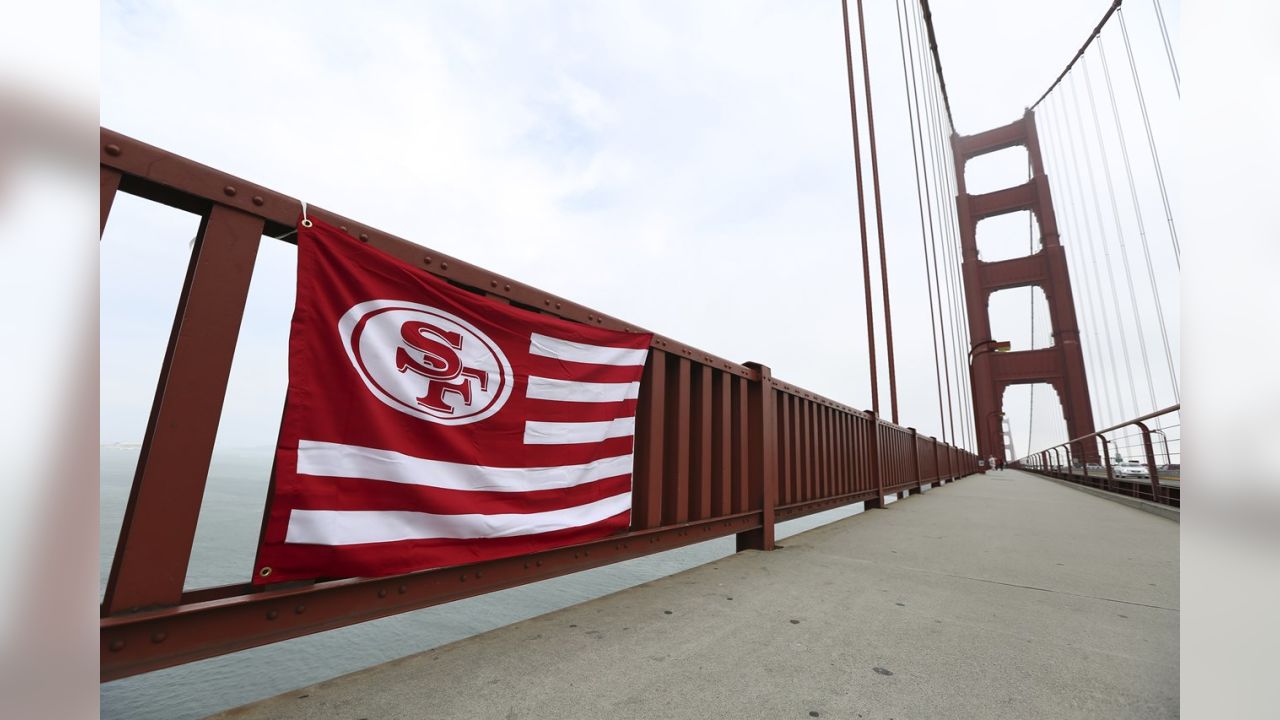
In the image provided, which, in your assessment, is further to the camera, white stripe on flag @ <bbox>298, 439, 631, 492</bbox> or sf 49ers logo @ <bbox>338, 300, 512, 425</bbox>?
sf 49ers logo @ <bbox>338, 300, 512, 425</bbox>

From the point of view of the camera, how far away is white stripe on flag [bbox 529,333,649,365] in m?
2.33

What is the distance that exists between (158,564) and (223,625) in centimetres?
23

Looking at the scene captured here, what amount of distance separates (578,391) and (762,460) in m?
2.04

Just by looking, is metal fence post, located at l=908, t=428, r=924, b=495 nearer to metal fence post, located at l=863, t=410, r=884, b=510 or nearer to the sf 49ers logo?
metal fence post, located at l=863, t=410, r=884, b=510

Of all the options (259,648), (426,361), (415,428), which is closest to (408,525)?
(415,428)

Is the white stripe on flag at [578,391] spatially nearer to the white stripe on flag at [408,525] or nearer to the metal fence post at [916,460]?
the white stripe on flag at [408,525]

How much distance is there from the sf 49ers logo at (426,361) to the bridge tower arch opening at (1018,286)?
131 ft

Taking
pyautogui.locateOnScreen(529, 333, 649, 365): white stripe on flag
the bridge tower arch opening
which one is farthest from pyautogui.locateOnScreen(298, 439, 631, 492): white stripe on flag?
the bridge tower arch opening

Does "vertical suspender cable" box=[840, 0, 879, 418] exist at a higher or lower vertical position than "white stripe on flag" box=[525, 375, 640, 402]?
higher

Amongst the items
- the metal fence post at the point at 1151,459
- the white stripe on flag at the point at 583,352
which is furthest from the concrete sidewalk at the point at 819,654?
the metal fence post at the point at 1151,459

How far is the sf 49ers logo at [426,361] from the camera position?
66.4 inches

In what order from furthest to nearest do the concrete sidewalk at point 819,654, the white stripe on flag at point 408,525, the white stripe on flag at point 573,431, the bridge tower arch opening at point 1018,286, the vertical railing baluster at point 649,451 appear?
1. the bridge tower arch opening at point 1018,286
2. the vertical railing baluster at point 649,451
3. the white stripe on flag at point 573,431
4. the white stripe on flag at point 408,525
5. the concrete sidewalk at point 819,654

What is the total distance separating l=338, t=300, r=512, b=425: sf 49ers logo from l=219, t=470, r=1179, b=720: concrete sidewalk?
2.73 ft
